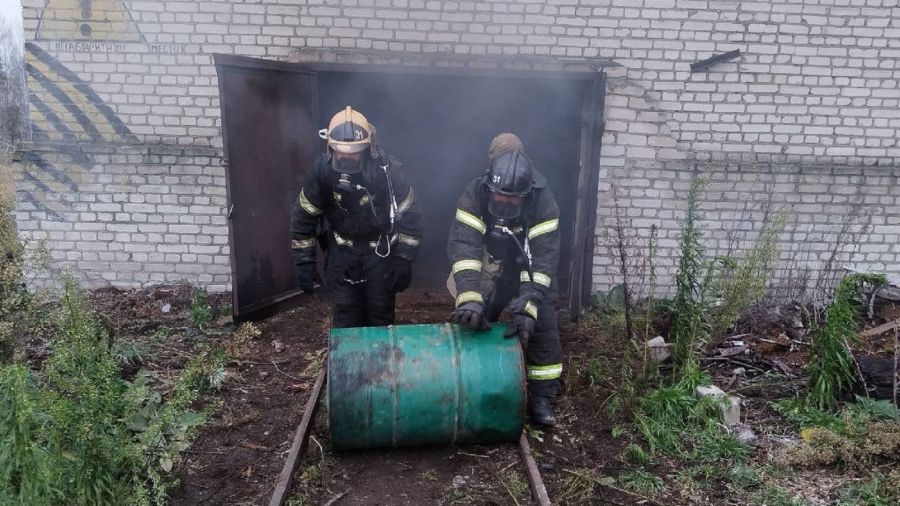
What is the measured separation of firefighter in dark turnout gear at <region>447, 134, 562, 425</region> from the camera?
3764 mm

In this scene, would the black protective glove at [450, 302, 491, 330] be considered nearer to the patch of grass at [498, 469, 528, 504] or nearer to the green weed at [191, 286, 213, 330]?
the patch of grass at [498, 469, 528, 504]

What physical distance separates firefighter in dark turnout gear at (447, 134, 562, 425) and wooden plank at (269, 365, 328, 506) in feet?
3.89

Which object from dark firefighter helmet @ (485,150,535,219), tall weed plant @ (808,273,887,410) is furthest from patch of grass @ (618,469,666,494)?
dark firefighter helmet @ (485,150,535,219)

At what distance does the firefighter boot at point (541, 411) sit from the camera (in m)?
4.11

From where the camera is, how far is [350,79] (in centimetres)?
641

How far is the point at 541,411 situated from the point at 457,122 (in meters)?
3.75

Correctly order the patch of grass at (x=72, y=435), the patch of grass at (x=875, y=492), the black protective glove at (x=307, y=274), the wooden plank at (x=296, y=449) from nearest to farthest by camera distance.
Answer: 1. the patch of grass at (x=72, y=435)
2. the wooden plank at (x=296, y=449)
3. the patch of grass at (x=875, y=492)
4. the black protective glove at (x=307, y=274)

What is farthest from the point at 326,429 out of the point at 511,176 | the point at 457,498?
the point at 511,176

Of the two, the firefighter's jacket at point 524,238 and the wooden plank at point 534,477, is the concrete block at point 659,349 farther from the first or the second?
the wooden plank at point 534,477

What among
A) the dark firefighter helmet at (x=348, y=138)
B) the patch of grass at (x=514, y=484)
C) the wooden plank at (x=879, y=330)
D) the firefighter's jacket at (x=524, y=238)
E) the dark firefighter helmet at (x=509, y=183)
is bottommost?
the patch of grass at (x=514, y=484)

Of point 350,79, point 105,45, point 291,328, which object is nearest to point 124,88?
point 105,45

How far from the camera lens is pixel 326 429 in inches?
158

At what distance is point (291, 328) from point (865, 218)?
606 centimetres

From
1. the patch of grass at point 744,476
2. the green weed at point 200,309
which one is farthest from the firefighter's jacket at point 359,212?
the patch of grass at point 744,476
